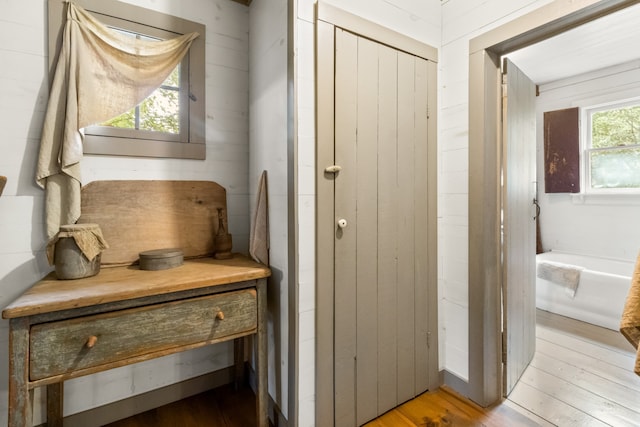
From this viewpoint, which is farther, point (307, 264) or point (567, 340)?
point (567, 340)

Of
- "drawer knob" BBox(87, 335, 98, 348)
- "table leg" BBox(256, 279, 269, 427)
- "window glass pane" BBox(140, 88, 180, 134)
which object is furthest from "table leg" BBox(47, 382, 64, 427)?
"window glass pane" BBox(140, 88, 180, 134)

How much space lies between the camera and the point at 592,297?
8.64 ft

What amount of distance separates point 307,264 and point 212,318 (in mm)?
435

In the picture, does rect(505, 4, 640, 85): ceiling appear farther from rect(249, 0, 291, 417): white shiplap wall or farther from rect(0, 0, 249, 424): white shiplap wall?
rect(0, 0, 249, 424): white shiplap wall

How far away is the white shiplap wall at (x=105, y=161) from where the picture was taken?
128 cm

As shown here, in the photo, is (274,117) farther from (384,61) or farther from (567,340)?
(567,340)

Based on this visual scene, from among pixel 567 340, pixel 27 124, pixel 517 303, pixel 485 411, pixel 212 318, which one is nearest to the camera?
pixel 212 318

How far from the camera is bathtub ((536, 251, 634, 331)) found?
248cm

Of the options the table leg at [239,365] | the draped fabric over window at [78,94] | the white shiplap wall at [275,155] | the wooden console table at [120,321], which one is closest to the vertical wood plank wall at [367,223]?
the white shiplap wall at [275,155]

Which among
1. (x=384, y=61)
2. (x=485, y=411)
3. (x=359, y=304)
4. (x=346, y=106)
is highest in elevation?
(x=384, y=61)

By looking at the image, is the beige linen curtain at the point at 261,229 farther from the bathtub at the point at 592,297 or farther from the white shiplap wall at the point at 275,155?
the bathtub at the point at 592,297

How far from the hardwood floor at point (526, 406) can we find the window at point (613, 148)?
2.29 metres

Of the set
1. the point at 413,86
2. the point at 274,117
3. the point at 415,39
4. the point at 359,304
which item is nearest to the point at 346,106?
the point at 274,117

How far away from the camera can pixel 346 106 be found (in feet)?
4.51
